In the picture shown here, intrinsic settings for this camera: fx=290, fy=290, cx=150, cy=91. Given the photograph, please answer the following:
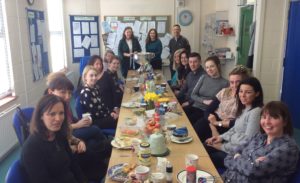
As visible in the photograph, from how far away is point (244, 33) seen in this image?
16.8ft

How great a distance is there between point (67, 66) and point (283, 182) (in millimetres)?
5675

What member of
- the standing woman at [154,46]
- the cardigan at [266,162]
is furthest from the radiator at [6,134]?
the standing woman at [154,46]

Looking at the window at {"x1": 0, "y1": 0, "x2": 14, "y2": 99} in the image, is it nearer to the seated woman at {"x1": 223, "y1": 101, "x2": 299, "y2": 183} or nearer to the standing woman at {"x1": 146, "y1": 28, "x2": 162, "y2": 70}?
the standing woman at {"x1": 146, "y1": 28, "x2": 162, "y2": 70}

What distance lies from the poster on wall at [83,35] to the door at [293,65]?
4090 mm

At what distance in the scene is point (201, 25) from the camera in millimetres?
6547

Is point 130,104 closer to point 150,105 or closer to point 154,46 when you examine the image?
point 150,105

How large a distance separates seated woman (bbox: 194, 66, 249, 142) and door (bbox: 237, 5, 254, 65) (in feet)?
8.15

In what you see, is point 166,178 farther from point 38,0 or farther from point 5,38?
point 38,0

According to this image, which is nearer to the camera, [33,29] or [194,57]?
[194,57]

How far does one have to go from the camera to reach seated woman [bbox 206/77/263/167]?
6.73 feet

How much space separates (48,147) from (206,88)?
6.85 ft

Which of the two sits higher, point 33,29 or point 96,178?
point 33,29

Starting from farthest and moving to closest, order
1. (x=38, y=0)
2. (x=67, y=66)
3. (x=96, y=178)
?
(x=67, y=66), (x=38, y=0), (x=96, y=178)

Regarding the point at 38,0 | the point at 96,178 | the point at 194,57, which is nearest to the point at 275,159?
the point at 96,178
